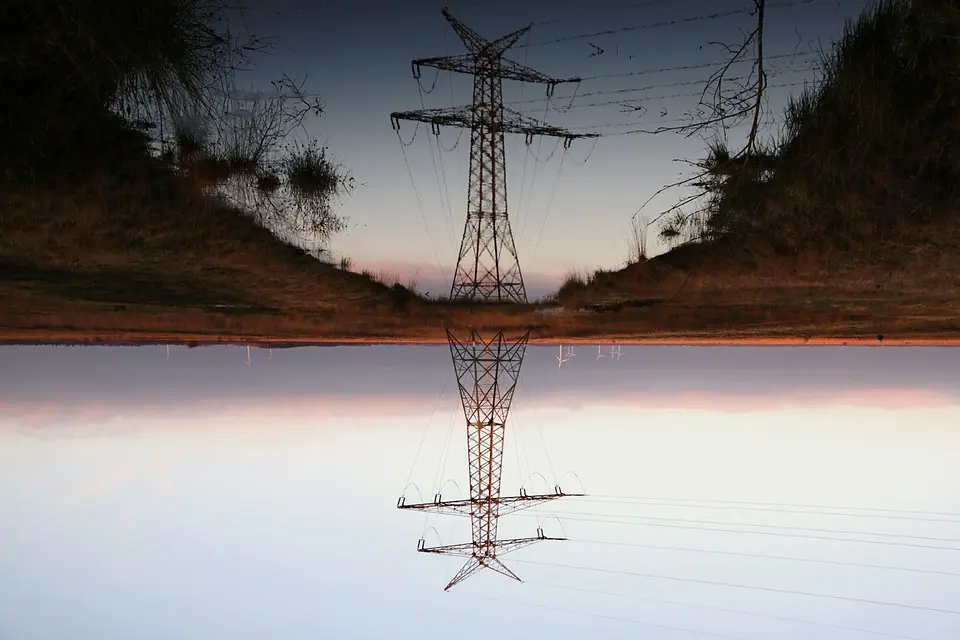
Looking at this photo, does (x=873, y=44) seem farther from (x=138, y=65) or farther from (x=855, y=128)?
(x=138, y=65)

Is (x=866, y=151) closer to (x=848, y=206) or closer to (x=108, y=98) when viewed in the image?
(x=848, y=206)

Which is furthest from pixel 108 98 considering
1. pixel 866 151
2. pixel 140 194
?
pixel 866 151

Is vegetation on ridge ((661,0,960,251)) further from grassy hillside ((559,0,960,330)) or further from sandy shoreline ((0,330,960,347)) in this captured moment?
sandy shoreline ((0,330,960,347))

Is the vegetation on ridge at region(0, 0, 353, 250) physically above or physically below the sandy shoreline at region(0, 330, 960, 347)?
above

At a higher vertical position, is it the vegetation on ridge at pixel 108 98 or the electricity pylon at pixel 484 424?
the vegetation on ridge at pixel 108 98

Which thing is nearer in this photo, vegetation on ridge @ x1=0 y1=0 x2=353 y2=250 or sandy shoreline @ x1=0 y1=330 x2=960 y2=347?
vegetation on ridge @ x1=0 y1=0 x2=353 y2=250

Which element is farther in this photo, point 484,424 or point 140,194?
point 484,424

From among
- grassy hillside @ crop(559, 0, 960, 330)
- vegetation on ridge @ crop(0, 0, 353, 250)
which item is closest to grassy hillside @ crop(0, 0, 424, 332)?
vegetation on ridge @ crop(0, 0, 353, 250)

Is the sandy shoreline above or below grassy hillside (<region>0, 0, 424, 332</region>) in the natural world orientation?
below

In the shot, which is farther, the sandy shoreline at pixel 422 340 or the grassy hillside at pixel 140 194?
the sandy shoreline at pixel 422 340

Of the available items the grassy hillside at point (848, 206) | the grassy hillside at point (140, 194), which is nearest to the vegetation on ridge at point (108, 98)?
the grassy hillside at point (140, 194)

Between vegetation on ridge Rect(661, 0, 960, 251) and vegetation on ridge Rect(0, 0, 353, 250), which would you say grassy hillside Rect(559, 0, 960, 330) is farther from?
vegetation on ridge Rect(0, 0, 353, 250)

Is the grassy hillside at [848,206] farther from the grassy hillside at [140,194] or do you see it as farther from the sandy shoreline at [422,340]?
the grassy hillside at [140,194]
